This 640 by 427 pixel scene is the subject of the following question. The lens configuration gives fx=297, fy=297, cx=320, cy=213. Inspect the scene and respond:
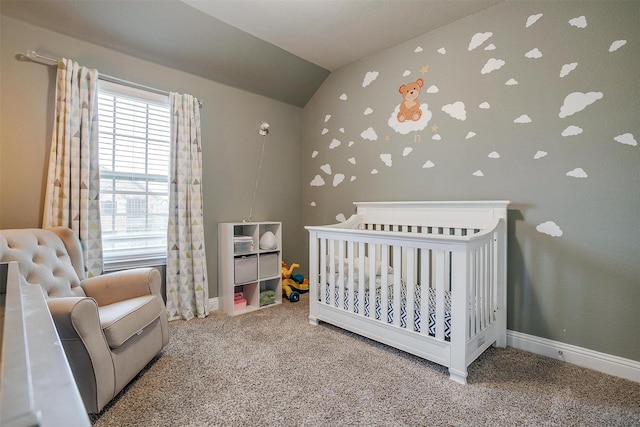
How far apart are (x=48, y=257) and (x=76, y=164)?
0.68 metres

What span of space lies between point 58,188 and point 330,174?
2.27m

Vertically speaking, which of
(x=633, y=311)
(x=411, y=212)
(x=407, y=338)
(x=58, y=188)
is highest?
(x=58, y=188)

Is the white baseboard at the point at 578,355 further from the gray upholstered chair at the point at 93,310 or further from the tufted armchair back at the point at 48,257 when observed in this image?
the tufted armchair back at the point at 48,257

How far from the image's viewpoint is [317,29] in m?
2.47

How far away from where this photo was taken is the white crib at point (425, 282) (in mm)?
1652

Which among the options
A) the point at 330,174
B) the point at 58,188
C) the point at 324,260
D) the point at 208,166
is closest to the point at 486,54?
the point at 330,174

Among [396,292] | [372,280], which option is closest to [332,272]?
[372,280]

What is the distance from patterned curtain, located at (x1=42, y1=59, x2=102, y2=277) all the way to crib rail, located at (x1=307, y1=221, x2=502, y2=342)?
1.61 metres

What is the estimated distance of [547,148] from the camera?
1923 millimetres

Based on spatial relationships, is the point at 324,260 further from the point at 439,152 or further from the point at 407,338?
the point at 439,152

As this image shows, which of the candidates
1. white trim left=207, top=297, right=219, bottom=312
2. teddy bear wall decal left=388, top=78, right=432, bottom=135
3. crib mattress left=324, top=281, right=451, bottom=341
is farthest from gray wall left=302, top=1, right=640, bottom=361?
white trim left=207, top=297, right=219, bottom=312

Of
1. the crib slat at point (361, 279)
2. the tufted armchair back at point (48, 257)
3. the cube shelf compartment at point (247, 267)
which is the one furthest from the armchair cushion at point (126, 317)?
the crib slat at point (361, 279)

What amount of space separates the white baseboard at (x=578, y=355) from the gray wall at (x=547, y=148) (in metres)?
0.04

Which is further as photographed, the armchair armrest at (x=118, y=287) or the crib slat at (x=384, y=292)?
the crib slat at (x=384, y=292)
